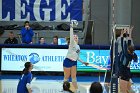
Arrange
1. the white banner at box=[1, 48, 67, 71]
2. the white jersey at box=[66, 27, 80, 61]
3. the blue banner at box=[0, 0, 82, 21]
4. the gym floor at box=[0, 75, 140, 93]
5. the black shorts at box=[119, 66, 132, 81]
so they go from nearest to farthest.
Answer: the black shorts at box=[119, 66, 132, 81] → the white jersey at box=[66, 27, 80, 61] → the gym floor at box=[0, 75, 140, 93] → the white banner at box=[1, 48, 67, 71] → the blue banner at box=[0, 0, 82, 21]

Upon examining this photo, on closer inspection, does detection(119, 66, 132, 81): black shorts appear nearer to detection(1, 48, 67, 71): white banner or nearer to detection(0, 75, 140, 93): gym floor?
detection(0, 75, 140, 93): gym floor

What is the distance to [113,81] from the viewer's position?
9.49 m

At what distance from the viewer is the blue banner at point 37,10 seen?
24859 mm

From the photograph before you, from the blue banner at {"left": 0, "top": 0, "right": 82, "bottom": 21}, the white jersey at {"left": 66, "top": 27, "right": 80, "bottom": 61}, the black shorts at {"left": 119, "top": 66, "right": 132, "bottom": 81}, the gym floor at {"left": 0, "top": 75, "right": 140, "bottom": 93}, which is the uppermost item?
the blue banner at {"left": 0, "top": 0, "right": 82, "bottom": 21}

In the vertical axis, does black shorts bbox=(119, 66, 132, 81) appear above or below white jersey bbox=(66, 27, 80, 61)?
below

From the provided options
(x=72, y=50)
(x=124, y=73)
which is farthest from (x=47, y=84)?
(x=124, y=73)

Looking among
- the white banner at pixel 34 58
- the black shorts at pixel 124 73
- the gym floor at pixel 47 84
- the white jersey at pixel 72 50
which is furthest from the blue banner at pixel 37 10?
the black shorts at pixel 124 73

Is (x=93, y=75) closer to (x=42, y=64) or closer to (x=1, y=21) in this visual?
(x=42, y=64)

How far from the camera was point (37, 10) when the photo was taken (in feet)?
81.9

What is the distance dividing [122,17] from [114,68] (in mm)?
14649

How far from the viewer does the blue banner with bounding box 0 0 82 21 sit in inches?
979

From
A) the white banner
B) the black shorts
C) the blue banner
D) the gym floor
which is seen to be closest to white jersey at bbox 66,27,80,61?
the gym floor

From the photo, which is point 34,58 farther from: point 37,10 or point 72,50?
point 37,10

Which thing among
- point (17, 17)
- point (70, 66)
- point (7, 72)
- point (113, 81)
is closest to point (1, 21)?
point (17, 17)
